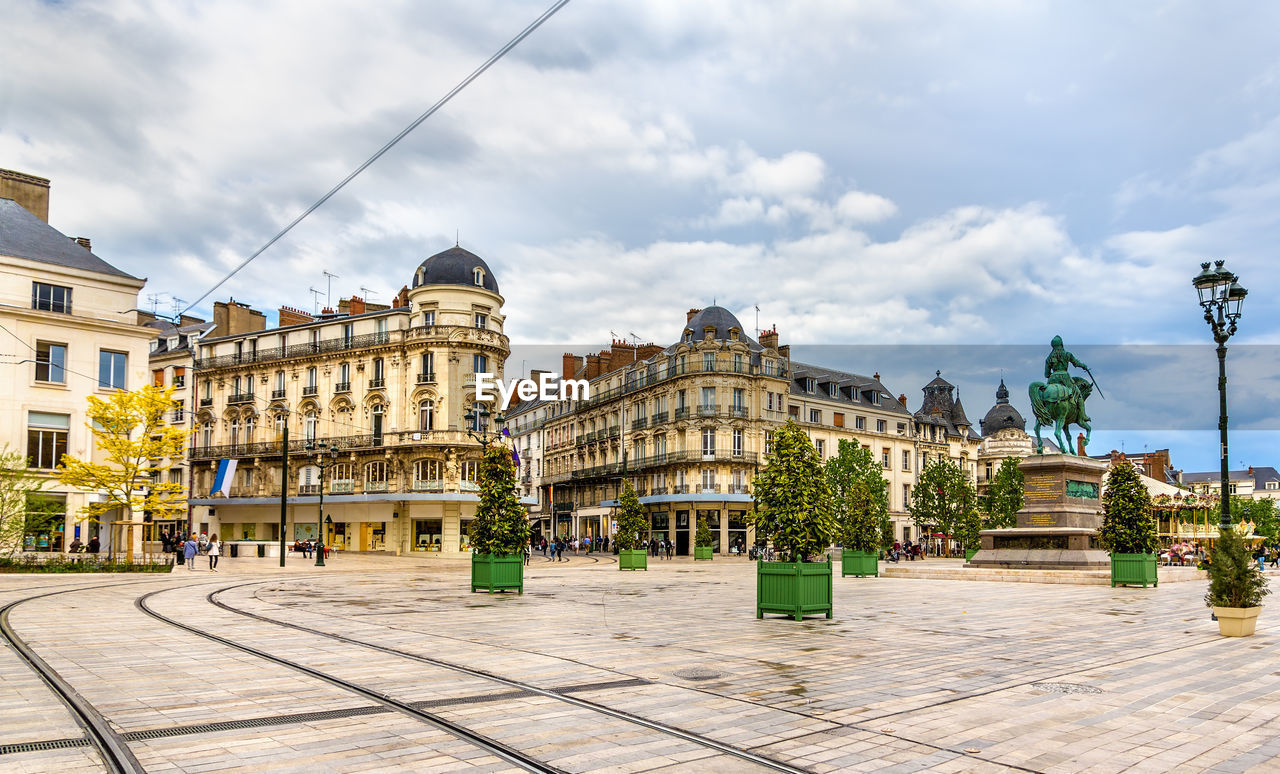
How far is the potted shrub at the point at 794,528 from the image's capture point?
48.0 ft

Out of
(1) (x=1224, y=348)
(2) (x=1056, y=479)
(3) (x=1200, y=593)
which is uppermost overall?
(1) (x=1224, y=348)

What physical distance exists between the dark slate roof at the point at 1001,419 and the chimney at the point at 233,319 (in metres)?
72.5

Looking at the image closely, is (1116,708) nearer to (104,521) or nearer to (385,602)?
(385,602)

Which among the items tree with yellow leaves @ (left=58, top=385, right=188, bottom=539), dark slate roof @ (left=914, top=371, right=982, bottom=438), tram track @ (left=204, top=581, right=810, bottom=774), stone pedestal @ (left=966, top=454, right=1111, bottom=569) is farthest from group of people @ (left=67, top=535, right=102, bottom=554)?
dark slate roof @ (left=914, top=371, right=982, bottom=438)

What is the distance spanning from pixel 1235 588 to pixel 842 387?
62.7 m

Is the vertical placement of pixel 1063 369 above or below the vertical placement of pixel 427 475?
above

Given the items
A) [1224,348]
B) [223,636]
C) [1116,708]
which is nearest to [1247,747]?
[1116,708]

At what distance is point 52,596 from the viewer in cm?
1939

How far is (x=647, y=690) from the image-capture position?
8.47m

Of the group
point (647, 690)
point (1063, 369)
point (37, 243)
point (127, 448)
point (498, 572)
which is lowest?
point (498, 572)

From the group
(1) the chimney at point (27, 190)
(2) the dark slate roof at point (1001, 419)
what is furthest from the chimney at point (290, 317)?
(2) the dark slate roof at point (1001, 419)

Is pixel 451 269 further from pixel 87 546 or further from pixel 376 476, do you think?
pixel 87 546

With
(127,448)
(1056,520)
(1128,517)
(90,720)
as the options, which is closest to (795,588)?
(90,720)

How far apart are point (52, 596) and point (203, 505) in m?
48.3
